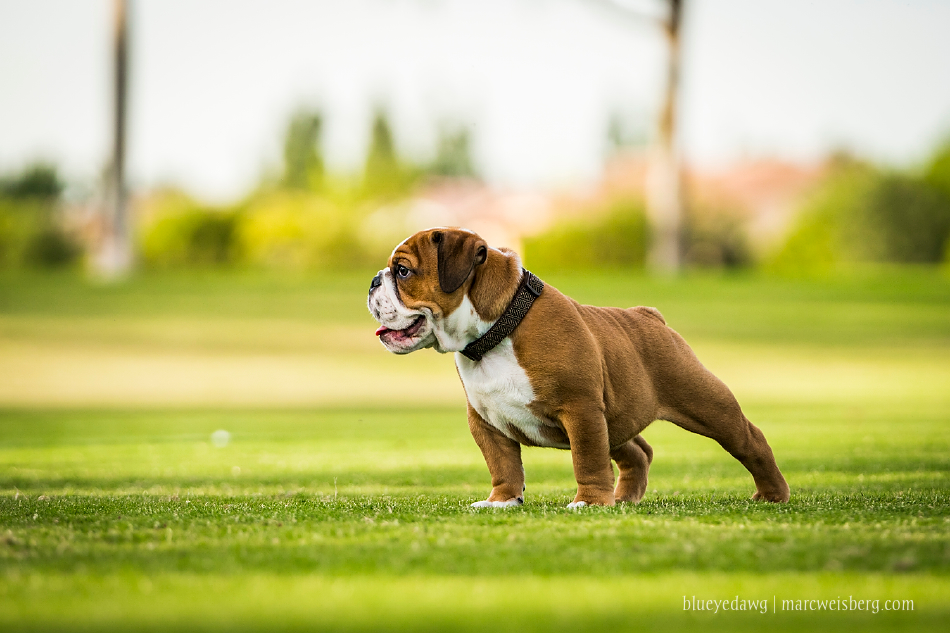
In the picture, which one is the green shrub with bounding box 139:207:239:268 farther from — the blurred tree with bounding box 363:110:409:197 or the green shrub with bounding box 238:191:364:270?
the blurred tree with bounding box 363:110:409:197

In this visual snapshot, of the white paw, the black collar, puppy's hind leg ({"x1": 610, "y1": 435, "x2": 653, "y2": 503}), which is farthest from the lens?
puppy's hind leg ({"x1": 610, "y1": 435, "x2": 653, "y2": 503})

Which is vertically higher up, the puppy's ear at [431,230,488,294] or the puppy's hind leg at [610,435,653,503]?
the puppy's ear at [431,230,488,294]

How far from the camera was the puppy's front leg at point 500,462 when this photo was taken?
19.8ft

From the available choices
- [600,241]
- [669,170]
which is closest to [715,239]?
[600,241]

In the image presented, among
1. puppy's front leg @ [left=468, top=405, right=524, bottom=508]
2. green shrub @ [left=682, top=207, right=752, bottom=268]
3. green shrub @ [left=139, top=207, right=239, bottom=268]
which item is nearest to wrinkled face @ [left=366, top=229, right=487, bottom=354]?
puppy's front leg @ [left=468, top=405, right=524, bottom=508]

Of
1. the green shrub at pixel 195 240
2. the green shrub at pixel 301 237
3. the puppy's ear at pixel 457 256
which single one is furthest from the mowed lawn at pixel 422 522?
the green shrub at pixel 301 237

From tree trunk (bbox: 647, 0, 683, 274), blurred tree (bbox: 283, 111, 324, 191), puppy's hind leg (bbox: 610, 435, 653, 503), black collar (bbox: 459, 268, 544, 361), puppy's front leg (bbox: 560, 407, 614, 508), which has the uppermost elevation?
blurred tree (bbox: 283, 111, 324, 191)

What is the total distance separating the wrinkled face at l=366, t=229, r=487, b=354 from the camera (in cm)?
578

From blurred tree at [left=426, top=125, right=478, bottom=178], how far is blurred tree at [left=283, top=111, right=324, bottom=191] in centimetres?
1120

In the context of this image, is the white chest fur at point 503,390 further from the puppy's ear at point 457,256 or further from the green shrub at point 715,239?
the green shrub at point 715,239

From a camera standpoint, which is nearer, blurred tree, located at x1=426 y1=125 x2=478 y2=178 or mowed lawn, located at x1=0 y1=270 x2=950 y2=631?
mowed lawn, located at x1=0 y1=270 x2=950 y2=631

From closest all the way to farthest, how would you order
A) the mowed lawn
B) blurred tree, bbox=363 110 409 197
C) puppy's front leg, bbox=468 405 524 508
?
1. the mowed lawn
2. puppy's front leg, bbox=468 405 524 508
3. blurred tree, bbox=363 110 409 197

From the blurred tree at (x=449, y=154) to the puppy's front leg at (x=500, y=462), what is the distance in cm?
9487

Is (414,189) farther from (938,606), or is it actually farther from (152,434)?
(938,606)
